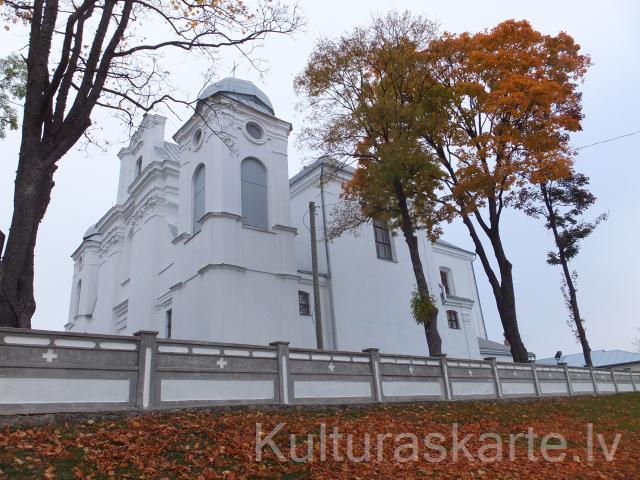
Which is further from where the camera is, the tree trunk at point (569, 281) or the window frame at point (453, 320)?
the window frame at point (453, 320)

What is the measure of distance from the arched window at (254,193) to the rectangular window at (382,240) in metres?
7.30

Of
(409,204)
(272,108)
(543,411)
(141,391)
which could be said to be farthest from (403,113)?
(141,391)

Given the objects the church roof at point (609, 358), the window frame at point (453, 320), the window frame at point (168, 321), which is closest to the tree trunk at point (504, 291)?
the window frame at point (453, 320)

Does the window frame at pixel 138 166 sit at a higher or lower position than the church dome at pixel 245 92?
higher

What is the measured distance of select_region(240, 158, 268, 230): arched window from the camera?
2039cm

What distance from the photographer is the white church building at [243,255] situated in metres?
18.7

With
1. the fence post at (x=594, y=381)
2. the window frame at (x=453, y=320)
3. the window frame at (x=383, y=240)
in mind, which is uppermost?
the window frame at (x=383, y=240)

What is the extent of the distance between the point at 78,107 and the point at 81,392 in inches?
227

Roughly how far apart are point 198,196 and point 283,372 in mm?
12252

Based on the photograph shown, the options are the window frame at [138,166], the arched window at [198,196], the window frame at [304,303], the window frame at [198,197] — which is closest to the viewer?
the window frame at [198,197]

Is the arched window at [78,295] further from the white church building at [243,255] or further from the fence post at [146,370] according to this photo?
the fence post at [146,370]

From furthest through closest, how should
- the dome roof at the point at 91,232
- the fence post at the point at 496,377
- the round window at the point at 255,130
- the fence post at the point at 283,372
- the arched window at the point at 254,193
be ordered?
the dome roof at the point at 91,232
the round window at the point at 255,130
the arched window at the point at 254,193
the fence post at the point at 496,377
the fence post at the point at 283,372

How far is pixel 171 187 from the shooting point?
25.6m
